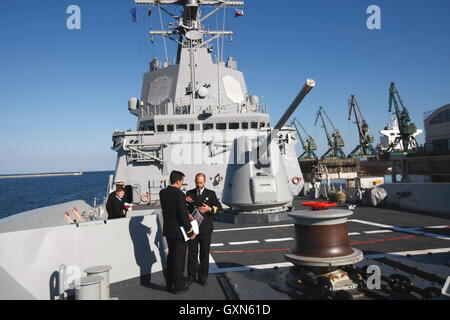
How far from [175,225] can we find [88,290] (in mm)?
1090

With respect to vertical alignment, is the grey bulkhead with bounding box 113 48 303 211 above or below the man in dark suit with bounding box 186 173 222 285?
above

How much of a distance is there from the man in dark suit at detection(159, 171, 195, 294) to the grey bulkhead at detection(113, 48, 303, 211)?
367 inches

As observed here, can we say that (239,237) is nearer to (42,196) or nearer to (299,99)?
(299,99)

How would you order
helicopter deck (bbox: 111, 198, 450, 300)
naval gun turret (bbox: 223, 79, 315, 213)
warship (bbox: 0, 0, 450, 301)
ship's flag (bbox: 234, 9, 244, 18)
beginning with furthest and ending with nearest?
ship's flag (bbox: 234, 9, 244, 18), naval gun turret (bbox: 223, 79, 315, 213), helicopter deck (bbox: 111, 198, 450, 300), warship (bbox: 0, 0, 450, 301)

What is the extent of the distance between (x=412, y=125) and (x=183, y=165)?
172ft

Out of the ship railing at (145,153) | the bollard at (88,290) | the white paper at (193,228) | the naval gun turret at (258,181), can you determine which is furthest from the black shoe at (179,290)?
the ship railing at (145,153)

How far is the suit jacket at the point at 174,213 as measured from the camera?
11.7ft

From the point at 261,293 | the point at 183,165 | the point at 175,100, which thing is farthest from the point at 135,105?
the point at 261,293

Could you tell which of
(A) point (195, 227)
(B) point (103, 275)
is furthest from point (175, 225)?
(B) point (103, 275)

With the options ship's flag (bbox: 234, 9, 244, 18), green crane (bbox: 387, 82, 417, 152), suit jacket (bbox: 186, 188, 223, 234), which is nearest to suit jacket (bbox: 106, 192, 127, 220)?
suit jacket (bbox: 186, 188, 223, 234)

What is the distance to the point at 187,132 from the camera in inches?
609

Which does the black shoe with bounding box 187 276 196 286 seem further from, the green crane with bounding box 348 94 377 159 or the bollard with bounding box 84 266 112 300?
the green crane with bounding box 348 94 377 159

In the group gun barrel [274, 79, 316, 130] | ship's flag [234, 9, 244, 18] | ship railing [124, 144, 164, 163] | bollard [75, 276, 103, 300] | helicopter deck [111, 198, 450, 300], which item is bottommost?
helicopter deck [111, 198, 450, 300]

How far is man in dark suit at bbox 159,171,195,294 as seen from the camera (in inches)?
140
